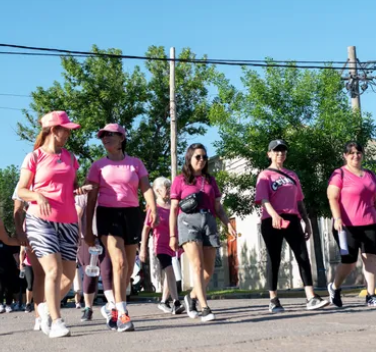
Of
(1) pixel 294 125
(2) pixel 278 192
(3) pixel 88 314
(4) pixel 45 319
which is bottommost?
(4) pixel 45 319

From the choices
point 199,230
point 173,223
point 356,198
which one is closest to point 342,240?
point 356,198

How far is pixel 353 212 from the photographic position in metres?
10.5

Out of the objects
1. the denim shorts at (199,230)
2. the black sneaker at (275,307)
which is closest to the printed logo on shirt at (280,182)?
the denim shorts at (199,230)

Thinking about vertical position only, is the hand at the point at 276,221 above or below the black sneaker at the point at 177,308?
above

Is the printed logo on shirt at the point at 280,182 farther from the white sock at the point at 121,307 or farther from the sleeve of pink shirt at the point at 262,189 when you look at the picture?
the white sock at the point at 121,307

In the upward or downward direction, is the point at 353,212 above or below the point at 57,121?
below

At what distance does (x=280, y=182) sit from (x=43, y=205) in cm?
325

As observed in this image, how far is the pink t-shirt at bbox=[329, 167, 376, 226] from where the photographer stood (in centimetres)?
1050

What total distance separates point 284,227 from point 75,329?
8.31 feet

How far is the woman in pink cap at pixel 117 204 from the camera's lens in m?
8.37

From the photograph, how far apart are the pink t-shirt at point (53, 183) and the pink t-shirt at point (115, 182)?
0.48 metres

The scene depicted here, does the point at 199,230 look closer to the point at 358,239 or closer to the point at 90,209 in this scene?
the point at 90,209

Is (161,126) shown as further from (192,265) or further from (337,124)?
(192,265)

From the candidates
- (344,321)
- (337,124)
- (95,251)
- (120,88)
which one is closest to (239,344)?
(344,321)
